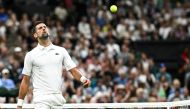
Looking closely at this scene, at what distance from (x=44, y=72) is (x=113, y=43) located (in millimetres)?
12639

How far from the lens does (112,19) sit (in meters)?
26.4

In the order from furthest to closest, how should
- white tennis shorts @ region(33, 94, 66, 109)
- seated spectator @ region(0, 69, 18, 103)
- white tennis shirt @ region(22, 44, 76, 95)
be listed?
seated spectator @ region(0, 69, 18, 103)
white tennis shirt @ region(22, 44, 76, 95)
white tennis shorts @ region(33, 94, 66, 109)

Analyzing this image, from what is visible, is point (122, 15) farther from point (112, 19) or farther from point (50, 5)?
point (50, 5)

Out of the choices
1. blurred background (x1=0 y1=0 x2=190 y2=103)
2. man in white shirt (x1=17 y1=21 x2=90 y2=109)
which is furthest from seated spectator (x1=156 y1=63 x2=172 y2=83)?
man in white shirt (x1=17 y1=21 x2=90 y2=109)

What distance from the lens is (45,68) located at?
39.5 ft

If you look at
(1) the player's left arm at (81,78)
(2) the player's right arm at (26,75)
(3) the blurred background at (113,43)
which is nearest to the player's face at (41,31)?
(2) the player's right arm at (26,75)

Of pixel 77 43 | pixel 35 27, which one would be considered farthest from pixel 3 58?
pixel 35 27

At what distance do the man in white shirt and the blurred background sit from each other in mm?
6257

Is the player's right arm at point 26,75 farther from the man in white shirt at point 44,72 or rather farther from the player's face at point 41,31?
the player's face at point 41,31

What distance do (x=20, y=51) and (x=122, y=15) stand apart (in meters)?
6.36

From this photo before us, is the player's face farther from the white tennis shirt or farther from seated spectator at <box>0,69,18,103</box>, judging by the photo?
seated spectator at <box>0,69,18,103</box>

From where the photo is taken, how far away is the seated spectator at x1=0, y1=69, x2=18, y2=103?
1603 centimetres

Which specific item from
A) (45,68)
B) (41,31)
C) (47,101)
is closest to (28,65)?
(45,68)

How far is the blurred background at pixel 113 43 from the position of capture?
68.9ft
